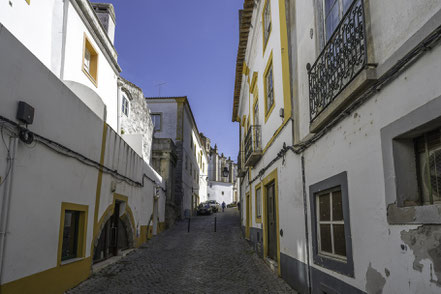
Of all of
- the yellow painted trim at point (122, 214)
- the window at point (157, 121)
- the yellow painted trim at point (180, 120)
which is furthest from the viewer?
the window at point (157, 121)

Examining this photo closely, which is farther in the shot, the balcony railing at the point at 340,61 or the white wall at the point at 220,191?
the white wall at the point at 220,191

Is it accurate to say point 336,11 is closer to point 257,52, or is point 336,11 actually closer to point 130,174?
point 257,52

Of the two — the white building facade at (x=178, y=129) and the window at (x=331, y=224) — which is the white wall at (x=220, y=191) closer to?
the white building facade at (x=178, y=129)

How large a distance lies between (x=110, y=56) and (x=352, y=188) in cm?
999

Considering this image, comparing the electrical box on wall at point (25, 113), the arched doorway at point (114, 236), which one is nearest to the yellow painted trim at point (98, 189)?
the arched doorway at point (114, 236)

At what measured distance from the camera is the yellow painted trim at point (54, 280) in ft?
15.2

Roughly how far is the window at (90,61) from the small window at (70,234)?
4.75 meters

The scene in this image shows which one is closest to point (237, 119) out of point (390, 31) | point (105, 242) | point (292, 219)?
point (105, 242)

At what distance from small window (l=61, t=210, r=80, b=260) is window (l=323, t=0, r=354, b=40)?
5467mm

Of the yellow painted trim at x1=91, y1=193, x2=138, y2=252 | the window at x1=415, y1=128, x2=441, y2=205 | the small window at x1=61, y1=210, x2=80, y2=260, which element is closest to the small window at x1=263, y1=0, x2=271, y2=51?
the yellow painted trim at x1=91, y1=193, x2=138, y2=252

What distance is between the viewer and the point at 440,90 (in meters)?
2.56

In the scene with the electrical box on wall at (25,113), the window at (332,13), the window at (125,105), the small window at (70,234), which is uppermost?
the window at (125,105)

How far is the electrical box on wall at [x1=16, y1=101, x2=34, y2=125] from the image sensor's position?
15.0 ft

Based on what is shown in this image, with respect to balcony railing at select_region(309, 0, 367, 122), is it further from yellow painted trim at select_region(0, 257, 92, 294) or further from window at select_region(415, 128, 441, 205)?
yellow painted trim at select_region(0, 257, 92, 294)
